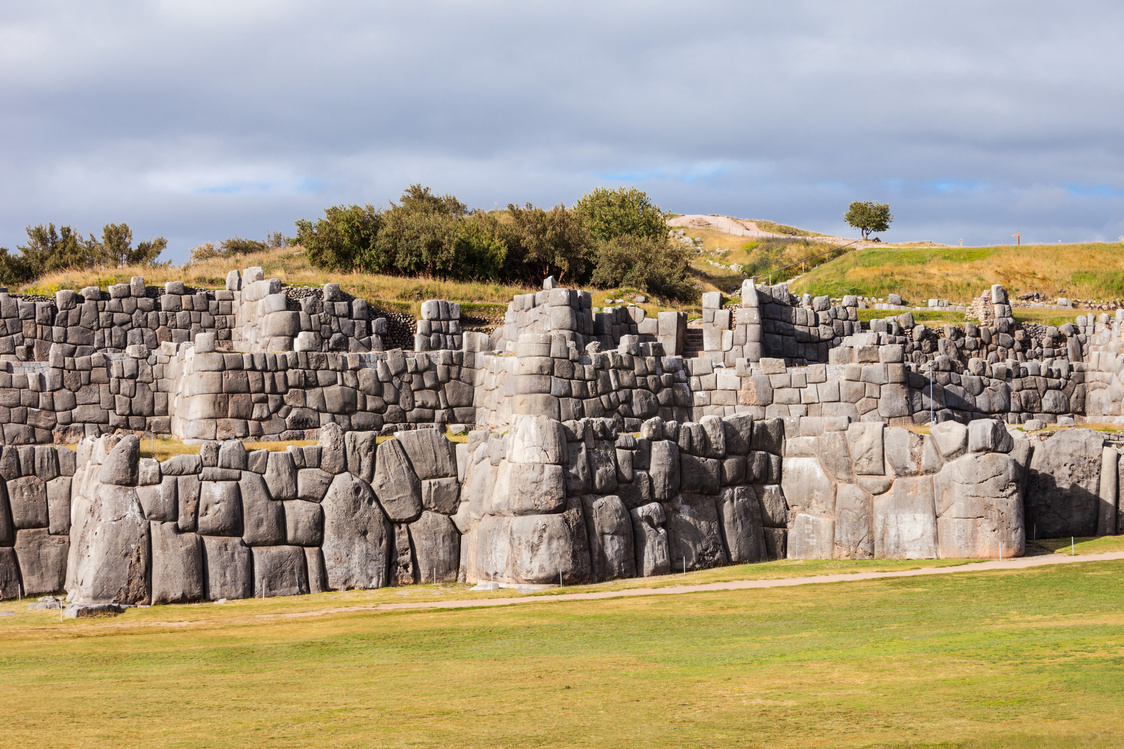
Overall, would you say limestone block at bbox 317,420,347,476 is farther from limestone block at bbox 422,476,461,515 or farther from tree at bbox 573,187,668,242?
tree at bbox 573,187,668,242

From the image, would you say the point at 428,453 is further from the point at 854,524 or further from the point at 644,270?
the point at 644,270

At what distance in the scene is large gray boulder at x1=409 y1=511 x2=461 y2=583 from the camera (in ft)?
61.5

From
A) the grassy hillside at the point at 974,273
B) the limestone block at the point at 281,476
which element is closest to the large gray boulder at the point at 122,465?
the limestone block at the point at 281,476

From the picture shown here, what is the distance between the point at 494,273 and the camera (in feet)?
152

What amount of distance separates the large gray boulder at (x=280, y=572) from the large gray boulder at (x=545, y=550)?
3.18 meters

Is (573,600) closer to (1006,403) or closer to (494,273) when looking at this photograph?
(1006,403)

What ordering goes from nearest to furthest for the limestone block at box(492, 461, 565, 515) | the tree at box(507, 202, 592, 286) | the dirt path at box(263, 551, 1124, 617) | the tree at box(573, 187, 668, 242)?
1. the dirt path at box(263, 551, 1124, 617)
2. the limestone block at box(492, 461, 565, 515)
3. the tree at box(507, 202, 592, 286)
4. the tree at box(573, 187, 668, 242)

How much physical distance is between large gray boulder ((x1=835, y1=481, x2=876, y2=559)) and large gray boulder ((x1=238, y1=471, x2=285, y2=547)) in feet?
29.0

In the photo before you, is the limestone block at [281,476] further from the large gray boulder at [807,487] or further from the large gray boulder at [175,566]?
the large gray boulder at [807,487]

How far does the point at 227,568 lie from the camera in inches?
687

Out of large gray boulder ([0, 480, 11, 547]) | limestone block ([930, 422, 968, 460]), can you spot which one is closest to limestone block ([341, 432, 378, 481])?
large gray boulder ([0, 480, 11, 547])

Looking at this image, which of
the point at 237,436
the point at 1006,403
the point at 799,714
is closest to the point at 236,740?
the point at 799,714

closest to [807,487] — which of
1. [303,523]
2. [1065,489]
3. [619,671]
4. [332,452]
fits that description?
[1065,489]

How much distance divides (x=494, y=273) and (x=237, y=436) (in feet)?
76.6
